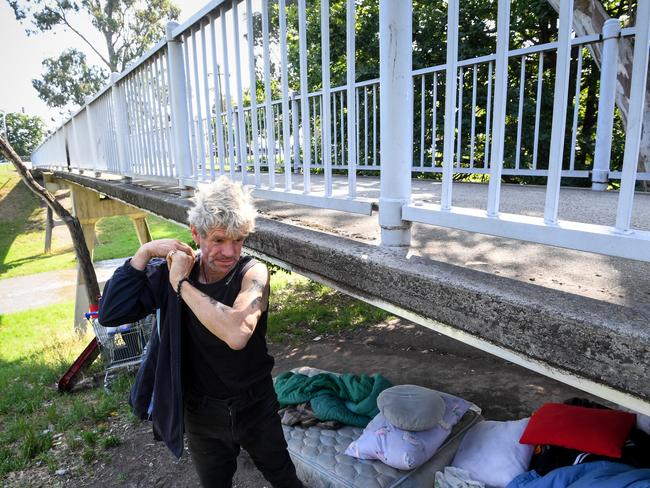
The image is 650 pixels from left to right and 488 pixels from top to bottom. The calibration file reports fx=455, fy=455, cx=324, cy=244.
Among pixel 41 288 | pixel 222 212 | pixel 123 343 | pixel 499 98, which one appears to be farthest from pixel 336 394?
pixel 41 288

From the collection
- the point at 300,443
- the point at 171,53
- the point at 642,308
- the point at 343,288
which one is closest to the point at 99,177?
the point at 171,53

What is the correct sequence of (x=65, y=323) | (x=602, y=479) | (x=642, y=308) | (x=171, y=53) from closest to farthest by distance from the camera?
(x=642, y=308) → (x=602, y=479) → (x=171, y=53) → (x=65, y=323)

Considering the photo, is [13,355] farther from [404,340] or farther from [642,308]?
[642,308]

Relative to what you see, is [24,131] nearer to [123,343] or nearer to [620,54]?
[123,343]

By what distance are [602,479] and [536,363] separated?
1.28 m

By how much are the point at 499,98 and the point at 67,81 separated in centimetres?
4497

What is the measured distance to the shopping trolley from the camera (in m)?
5.98

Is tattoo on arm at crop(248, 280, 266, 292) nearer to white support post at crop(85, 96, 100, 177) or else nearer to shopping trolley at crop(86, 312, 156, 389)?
shopping trolley at crop(86, 312, 156, 389)

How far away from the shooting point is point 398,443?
319 centimetres

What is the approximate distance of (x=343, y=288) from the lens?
2.24 m

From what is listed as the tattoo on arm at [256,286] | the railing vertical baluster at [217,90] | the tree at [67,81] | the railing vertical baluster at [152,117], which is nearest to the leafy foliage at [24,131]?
the tree at [67,81]

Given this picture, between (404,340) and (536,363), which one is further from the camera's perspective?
(404,340)

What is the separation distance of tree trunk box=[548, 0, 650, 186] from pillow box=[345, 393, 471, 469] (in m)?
4.25

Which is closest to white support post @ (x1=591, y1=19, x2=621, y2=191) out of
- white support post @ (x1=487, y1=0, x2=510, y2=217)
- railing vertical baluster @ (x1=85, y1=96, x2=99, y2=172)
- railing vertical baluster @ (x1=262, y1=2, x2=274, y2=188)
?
railing vertical baluster @ (x1=262, y1=2, x2=274, y2=188)
